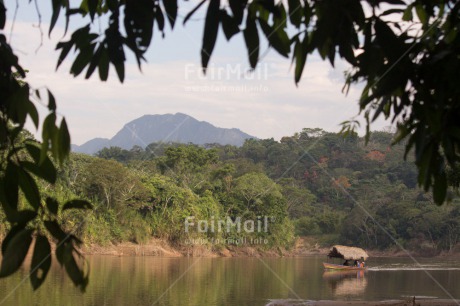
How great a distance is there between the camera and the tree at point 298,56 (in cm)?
95

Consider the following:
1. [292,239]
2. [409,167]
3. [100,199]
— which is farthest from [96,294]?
[409,167]

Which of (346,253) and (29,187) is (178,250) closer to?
(346,253)

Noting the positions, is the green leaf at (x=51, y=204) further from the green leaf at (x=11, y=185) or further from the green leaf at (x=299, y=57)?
the green leaf at (x=299, y=57)

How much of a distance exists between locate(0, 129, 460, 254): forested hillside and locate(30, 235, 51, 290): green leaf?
18.0 m

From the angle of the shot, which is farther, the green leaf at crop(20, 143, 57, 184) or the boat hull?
the boat hull

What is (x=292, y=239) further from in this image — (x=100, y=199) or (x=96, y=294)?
(x=96, y=294)

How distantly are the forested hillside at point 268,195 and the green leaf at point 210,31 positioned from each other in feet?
58.7

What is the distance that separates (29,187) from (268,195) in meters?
30.7

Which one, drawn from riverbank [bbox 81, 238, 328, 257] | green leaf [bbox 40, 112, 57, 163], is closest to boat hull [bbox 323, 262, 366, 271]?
riverbank [bbox 81, 238, 328, 257]

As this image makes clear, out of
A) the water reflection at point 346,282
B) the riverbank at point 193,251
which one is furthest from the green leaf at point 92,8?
the riverbank at point 193,251

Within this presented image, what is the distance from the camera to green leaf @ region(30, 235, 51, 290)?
868 mm

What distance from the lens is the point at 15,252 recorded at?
2.76 feet

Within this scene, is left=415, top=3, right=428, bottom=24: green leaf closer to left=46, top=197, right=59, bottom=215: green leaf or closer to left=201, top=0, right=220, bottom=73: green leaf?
left=201, top=0, right=220, bottom=73: green leaf

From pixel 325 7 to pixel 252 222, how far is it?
3134 cm
